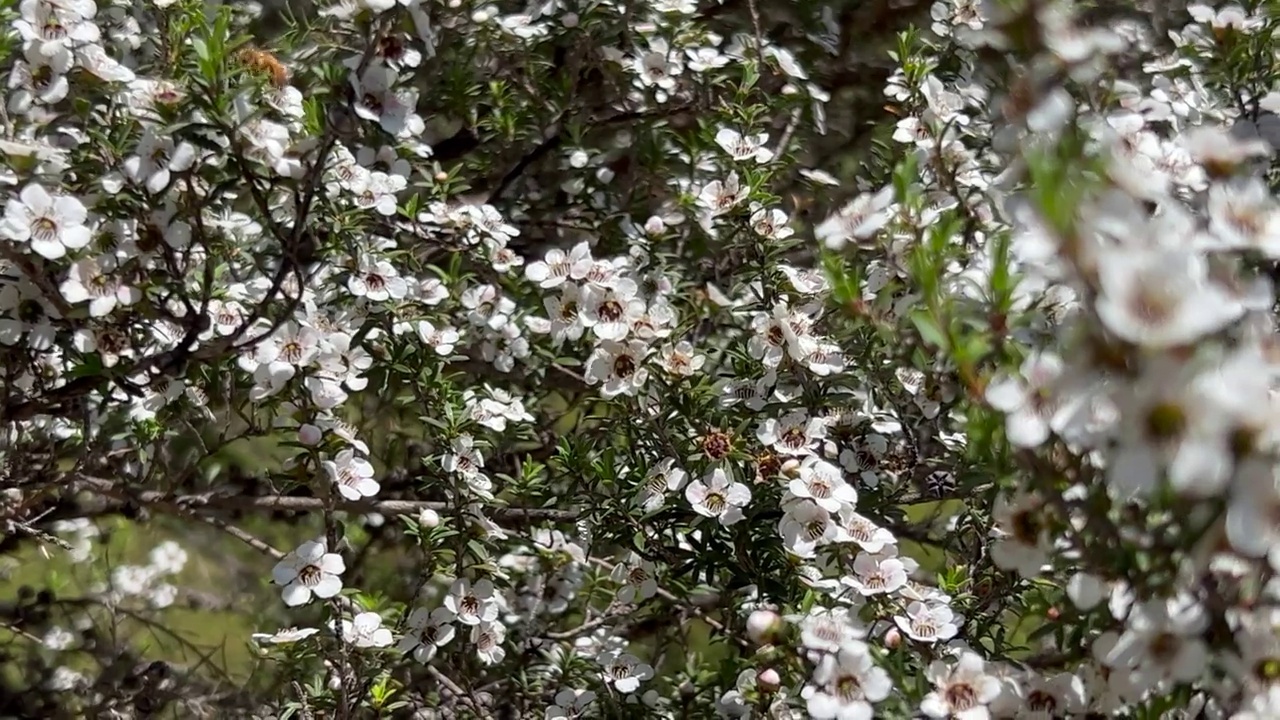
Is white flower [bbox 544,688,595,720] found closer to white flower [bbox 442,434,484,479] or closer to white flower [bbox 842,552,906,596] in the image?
white flower [bbox 442,434,484,479]

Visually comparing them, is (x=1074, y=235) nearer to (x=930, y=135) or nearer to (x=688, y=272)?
(x=930, y=135)

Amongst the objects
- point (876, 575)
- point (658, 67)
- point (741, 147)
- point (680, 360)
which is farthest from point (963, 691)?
point (658, 67)

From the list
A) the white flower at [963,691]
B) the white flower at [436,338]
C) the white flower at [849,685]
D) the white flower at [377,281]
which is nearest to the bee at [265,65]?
the white flower at [377,281]

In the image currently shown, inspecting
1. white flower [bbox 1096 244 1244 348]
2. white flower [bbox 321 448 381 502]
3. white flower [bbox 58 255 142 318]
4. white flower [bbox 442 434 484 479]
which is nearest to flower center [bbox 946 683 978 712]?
white flower [bbox 1096 244 1244 348]

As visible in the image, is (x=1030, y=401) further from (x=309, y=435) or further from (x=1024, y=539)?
(x=309, y=435)

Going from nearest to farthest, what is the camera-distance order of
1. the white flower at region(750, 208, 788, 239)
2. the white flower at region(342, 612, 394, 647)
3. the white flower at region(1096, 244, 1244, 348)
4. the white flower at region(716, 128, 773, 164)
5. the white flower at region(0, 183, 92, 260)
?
1. the white flower at region(1096, 244, 1244, 348)
2. the white flower at region(0, 183, 92, 260)
3. the white flower at region(342, 612, 394, 647)
4. the white flower at region(750, 208, 788, 239)
5. the white flower at region(716, 128, 773, 164)

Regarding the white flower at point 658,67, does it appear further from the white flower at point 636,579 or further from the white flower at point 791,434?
the white flower at point 636,579
